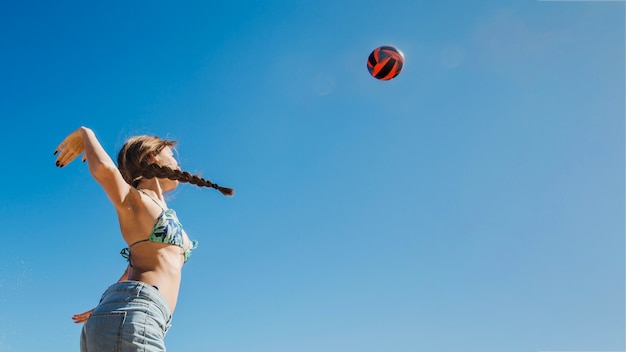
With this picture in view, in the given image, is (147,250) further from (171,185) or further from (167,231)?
(171,185)

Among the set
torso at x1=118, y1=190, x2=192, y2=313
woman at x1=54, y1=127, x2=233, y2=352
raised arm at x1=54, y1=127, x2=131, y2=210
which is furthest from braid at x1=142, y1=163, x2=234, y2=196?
raised arm at x1=54, y1=127, x2=131, y2=210

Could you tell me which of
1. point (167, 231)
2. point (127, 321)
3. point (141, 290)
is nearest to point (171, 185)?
point (167, 231)

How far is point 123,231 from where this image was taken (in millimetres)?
3213

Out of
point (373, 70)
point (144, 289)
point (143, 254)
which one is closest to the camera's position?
point (144, 289)

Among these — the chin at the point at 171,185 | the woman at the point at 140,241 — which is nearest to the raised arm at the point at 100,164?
the woman at the point at 140,241

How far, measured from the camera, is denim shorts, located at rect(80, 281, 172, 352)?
2.56 m

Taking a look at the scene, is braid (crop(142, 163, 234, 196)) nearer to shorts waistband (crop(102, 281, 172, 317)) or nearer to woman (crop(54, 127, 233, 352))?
woman (crop(54, 127, 233, 352))

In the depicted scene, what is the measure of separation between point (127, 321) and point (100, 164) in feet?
2.80

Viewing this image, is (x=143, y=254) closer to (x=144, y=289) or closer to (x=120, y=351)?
(x=144, y=289)

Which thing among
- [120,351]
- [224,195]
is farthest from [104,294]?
[224,195]

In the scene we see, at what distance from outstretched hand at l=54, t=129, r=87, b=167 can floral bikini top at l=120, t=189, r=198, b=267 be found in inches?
19.4

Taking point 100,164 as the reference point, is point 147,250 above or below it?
below

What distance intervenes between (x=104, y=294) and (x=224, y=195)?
1.37 meters

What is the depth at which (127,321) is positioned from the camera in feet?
8.57
